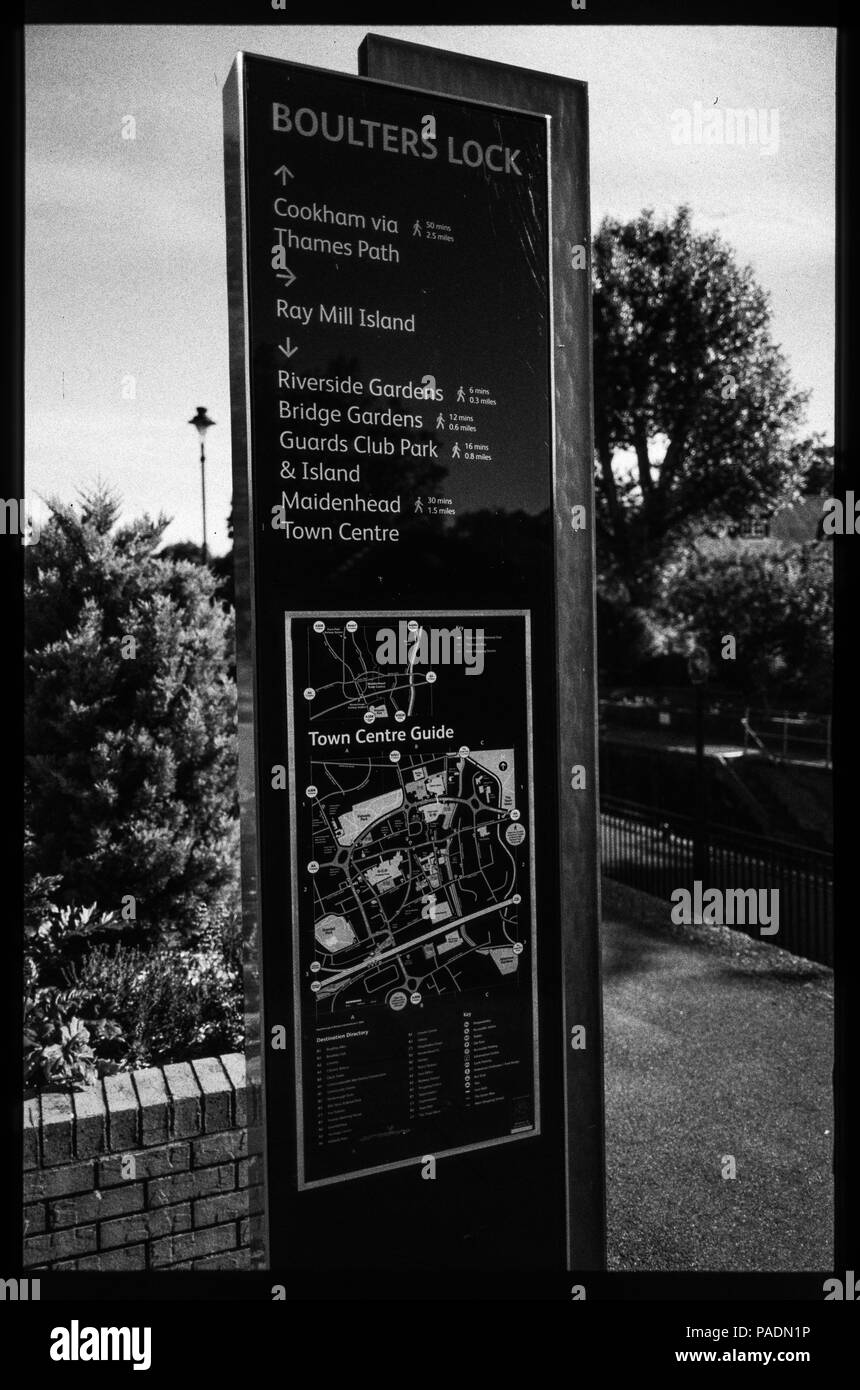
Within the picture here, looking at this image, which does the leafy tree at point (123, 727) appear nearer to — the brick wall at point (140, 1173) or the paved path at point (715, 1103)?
the brick wall at point (140, 1173)

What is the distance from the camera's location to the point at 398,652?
294 cm

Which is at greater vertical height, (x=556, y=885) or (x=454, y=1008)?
(x=556, y=885)

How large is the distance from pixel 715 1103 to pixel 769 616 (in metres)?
20.5

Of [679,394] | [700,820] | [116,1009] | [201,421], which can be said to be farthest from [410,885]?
[679,394]

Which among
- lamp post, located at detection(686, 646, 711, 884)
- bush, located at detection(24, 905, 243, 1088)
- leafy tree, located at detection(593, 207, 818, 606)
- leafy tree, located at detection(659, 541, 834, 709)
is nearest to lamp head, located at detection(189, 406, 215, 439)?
lamp post, located at detection(686, 646, 711, 884)

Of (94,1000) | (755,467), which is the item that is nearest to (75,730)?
(94,1000)

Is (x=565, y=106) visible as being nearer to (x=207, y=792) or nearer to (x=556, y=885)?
(x=556, y=885)

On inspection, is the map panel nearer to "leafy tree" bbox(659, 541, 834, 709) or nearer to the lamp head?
the lamp head

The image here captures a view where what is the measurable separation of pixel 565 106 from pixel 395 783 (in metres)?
2.13

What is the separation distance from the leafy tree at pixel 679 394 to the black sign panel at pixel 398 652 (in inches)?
1151

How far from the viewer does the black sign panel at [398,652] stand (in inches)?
110

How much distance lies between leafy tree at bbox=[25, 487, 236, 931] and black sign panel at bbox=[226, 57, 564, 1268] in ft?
11.0

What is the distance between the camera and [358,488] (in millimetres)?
2875
